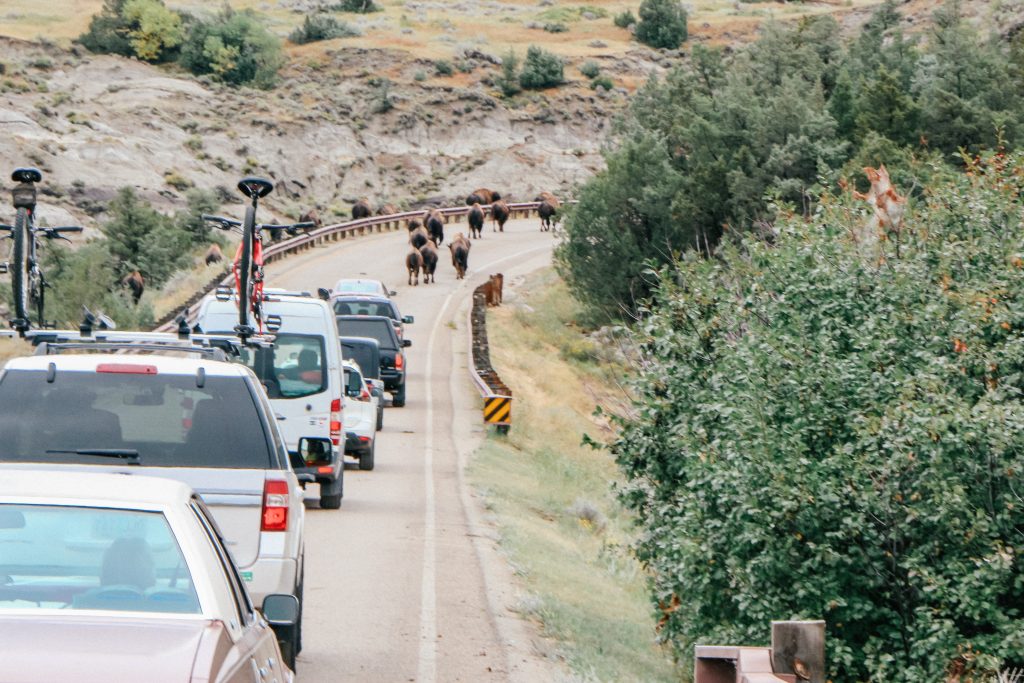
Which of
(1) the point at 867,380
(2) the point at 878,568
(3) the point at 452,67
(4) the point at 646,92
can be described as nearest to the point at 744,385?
(1) the point at 867,380

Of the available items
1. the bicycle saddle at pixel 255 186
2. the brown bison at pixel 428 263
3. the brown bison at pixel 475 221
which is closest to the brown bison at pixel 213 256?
the brown bison at pixel 428 263

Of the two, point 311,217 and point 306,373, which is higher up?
point 306,373

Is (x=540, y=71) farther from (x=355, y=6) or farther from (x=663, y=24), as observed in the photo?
(x=355, y=6)

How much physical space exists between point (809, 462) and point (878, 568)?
1.07m

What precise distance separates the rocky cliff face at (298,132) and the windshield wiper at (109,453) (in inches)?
2326

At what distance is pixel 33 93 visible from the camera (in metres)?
83.6

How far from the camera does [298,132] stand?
8831 cm

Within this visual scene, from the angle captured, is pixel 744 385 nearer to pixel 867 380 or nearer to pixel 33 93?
pixel 867 380

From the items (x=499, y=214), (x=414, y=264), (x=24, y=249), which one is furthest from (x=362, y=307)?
(x=499, y=214)

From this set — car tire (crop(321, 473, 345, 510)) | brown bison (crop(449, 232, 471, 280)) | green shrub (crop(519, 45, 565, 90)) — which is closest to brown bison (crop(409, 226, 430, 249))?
brown bison (crop(449, 232, 471, 280))

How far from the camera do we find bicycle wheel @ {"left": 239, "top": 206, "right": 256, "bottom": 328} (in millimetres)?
18172

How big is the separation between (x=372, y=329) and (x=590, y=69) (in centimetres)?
8077

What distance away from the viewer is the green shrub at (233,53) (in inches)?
3942

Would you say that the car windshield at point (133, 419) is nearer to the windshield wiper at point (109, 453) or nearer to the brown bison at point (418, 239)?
the windshield wiper at point (109, 453)
